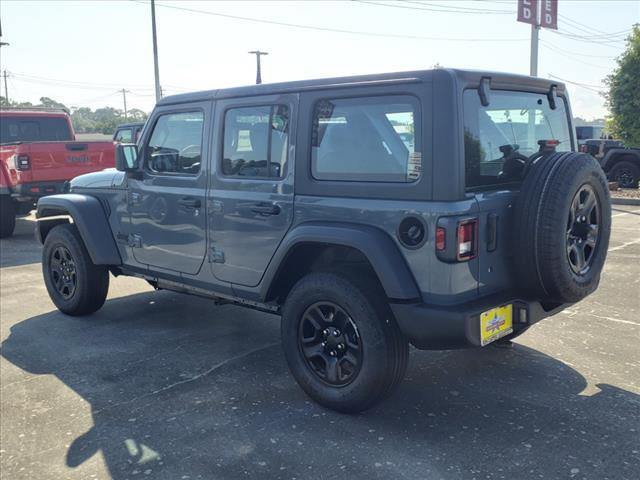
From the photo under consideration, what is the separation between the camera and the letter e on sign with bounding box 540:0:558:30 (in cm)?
1927

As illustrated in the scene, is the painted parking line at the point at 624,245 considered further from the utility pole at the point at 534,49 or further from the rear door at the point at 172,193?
the utility pole at the point at 534,49

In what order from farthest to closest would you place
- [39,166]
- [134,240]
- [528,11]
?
[528,11] → [39,166] → [134,240]

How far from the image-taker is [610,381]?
3.88 metres

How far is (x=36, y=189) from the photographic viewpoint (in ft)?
31.1

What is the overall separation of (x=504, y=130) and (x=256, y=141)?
1.54 m

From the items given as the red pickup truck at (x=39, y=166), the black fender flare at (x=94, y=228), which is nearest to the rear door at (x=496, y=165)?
the black fender flare at (x=94, y=228)

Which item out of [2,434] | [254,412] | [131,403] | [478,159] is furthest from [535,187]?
[2,434]

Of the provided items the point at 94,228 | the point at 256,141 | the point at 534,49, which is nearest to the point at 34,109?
the point at 94,228

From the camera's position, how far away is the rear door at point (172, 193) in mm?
4316

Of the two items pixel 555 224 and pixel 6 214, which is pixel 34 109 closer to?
pixel 6 214

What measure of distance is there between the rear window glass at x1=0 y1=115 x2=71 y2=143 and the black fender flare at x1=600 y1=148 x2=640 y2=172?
1258 centimetres

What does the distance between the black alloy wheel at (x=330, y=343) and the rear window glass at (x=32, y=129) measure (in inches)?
375

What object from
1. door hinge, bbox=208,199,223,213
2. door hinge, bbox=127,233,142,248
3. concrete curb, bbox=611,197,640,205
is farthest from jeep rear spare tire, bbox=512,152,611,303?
concrete curb, bbox=611,197,640,205

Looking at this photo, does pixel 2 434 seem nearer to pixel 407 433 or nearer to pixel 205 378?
pixel 205 378
